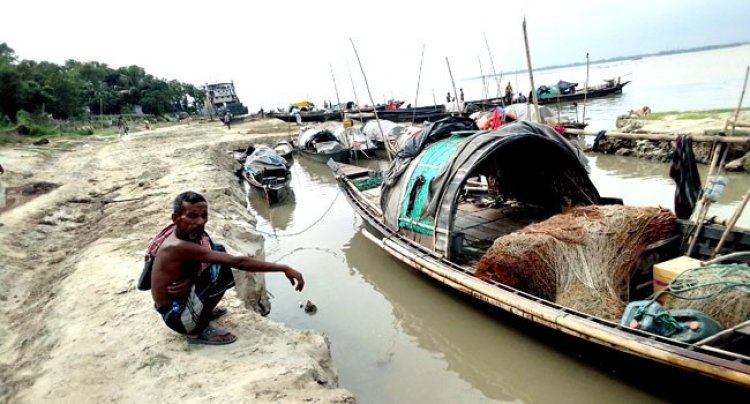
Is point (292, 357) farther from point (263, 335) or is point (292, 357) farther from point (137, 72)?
point (137, 72)

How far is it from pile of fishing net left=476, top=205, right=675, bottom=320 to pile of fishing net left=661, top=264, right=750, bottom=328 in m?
0.58

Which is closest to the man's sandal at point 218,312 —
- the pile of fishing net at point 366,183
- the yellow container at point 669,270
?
the yellow container at point 669,270

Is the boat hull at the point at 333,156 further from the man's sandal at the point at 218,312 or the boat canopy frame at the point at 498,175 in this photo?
the man's sandal at the point at 218,312

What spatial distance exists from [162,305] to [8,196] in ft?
34.6

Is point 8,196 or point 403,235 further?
point 8,196

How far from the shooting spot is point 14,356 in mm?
4426

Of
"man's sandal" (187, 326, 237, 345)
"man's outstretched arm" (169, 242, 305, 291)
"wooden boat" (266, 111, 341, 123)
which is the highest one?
"wooden boat" (266, 111, 341, 123)

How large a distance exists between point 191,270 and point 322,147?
57.0ft

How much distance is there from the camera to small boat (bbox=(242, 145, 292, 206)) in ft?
46.4

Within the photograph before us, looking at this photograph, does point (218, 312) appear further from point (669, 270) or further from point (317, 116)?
point (317, 116)

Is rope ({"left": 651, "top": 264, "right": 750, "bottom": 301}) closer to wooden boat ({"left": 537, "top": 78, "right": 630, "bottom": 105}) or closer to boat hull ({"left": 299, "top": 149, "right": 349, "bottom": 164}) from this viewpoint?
boat hull ({"left": 299, "top": 149, "right": 349, "bottom": 164})

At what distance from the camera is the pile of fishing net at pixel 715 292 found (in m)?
3.95

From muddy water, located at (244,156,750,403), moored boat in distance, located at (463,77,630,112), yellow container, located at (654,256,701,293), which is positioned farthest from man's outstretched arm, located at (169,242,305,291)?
moored boat in distance, located at (463,77,630,112)

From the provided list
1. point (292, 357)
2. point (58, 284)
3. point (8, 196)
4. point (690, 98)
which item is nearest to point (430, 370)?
point (292, 357)
